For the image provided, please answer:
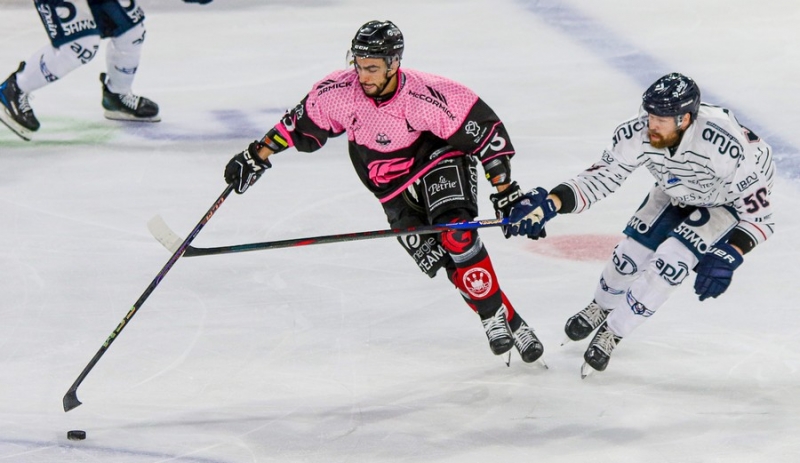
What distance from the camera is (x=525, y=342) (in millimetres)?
4465

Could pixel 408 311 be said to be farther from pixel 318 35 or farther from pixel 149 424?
pixel 318 35

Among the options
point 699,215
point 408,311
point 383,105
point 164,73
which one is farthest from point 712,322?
point 164,73

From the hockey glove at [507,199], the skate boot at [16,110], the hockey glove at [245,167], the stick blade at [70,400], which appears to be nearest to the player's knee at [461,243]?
the hockey glove at [507,199]

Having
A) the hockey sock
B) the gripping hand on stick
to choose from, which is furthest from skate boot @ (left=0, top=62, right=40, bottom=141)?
the gripping hand on stick

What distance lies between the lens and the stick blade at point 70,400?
4.17 m

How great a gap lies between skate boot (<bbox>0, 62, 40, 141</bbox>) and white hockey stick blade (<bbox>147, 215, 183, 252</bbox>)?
2512 mm

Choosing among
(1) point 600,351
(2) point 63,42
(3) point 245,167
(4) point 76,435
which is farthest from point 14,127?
(1) point 600,351

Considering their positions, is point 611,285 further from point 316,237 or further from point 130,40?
point 130,40

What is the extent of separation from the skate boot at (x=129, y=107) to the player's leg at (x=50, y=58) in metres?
0.36

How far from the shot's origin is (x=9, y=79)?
6.63m

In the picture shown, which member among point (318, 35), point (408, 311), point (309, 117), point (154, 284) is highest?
point (309, 117)

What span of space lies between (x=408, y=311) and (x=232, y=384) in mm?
800

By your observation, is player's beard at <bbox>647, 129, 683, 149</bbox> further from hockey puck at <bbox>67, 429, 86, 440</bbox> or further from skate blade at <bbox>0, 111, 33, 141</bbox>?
skate blade at <bbox>0, 111, 33, 141</bbox>

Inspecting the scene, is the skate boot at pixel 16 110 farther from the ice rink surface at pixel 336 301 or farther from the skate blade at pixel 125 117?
the skate blade at pixel 125 117
